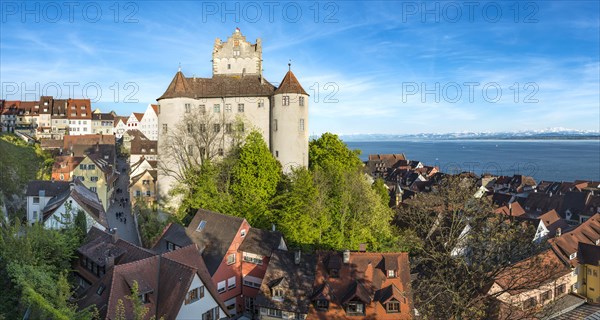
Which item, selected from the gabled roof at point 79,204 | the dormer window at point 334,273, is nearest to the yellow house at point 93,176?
the gabled roof at point 79,204

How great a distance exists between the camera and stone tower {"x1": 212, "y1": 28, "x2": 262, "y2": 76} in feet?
164

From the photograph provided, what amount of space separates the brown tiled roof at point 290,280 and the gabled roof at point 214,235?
169 inches

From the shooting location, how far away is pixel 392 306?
2711 centimetres

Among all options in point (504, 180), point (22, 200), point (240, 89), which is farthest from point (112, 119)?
point (504, 180)

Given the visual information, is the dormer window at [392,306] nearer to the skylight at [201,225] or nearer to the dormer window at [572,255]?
the skylight at [201,225]

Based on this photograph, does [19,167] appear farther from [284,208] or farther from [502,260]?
[502,260]

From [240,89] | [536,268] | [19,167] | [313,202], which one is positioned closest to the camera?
[536,268]

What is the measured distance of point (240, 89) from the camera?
46375 mm

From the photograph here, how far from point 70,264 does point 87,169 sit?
1260 inches

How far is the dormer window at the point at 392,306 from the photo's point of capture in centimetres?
2700

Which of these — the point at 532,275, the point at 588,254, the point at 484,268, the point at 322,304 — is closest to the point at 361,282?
the point at 322,304

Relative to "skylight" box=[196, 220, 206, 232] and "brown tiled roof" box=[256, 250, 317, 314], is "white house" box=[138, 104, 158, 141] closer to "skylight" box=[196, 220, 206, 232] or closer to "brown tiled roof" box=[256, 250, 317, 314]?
"skylight" box=[196, 220, 206, 232]

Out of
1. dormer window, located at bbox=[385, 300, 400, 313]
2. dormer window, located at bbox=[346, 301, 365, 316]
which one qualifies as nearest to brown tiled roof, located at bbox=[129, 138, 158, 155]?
dormer window, located at bbox=[346, 301, 365, 316]

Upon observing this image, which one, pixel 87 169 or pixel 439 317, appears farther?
pixel 87 169
